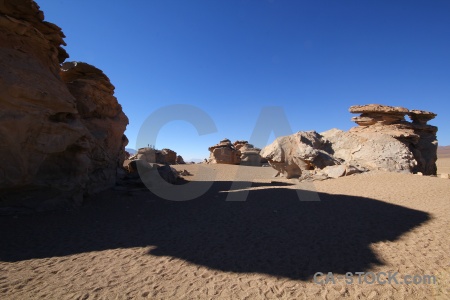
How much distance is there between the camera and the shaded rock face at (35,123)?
7.15m

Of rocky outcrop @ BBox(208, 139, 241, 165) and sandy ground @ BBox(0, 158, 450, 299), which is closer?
sandy ground @ BBox(0, 158, 450, 299)

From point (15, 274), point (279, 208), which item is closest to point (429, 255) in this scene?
point (279, 208)

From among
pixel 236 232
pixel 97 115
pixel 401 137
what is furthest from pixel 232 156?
pixel 236 232

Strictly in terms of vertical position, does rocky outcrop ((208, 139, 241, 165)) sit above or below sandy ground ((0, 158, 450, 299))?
above

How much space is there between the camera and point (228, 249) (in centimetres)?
526

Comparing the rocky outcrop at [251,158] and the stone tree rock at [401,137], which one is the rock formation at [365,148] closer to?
the stone tree rock at [401,137]

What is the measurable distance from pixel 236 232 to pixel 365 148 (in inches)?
516

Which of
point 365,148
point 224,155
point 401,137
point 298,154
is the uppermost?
point 401,137

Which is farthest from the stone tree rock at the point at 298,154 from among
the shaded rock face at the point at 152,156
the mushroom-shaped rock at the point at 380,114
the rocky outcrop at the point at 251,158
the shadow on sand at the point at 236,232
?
the shaded rock face at the point at 152,156

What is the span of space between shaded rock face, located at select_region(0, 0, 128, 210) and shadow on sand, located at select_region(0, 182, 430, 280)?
1.05 m

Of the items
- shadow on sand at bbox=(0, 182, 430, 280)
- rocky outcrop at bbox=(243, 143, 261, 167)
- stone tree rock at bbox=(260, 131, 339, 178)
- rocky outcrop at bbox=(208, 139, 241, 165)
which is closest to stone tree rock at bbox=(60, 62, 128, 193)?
shadow on sand at bbox=(0, 182, 430, 280)

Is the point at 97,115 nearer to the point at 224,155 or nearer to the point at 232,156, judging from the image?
the point at 224,155

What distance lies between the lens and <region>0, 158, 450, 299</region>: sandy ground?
3809 mm

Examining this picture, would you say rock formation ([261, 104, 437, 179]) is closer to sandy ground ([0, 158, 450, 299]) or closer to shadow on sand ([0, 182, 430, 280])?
sandy ground ([0, 158, 450, 299])
